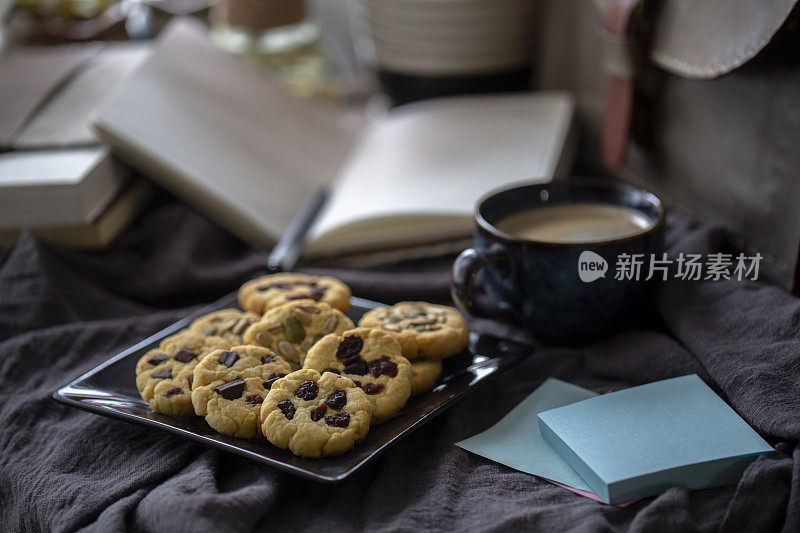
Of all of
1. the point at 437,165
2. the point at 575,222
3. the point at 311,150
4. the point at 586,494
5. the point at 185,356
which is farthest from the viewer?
the point at 311,150

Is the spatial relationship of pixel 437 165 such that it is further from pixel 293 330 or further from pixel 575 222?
pixel 293 330

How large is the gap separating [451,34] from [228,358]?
770mm

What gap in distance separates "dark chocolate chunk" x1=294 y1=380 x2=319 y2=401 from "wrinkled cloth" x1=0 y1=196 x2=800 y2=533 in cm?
5

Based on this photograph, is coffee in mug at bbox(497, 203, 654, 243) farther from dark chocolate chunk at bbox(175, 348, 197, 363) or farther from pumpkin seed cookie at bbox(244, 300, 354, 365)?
dark chocolate chunk at bbox(175, 348, 197, 363)

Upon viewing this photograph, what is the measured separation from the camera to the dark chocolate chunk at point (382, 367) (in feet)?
1.85

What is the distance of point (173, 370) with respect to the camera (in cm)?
59

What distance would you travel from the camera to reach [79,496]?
0.53 m

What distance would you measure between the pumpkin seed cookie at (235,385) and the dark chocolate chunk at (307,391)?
0.03 metres

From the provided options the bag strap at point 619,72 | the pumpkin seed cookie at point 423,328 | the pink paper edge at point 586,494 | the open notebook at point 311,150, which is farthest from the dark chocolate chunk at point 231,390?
the bag strap at point 619,72

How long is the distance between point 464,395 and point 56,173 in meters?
0.53

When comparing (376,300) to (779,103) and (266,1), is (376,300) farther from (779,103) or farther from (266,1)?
(266,1)

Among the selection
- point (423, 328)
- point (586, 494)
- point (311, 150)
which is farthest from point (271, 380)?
point (311, 150)

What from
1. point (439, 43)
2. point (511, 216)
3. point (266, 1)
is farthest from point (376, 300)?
point (266, 1)

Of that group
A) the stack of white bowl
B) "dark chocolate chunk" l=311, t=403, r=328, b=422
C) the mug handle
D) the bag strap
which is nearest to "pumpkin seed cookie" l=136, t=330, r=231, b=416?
"dark chocolate chunk" l=311, t=403, r=328, b=422
